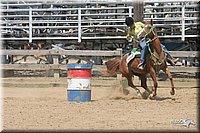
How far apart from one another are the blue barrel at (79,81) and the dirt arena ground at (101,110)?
29cm

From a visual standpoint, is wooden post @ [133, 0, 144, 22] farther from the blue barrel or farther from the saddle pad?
the blue barrel

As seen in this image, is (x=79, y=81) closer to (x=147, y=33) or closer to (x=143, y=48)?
(x=143, y=48)

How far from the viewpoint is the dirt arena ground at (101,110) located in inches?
348

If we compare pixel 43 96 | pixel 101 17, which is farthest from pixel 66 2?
pixel 43 96

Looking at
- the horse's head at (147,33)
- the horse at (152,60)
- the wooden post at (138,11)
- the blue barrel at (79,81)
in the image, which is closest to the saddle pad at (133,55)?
the horse at (152,60)

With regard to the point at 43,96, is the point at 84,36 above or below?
above

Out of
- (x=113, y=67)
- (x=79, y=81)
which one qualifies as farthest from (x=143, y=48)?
(x=79, y=81)

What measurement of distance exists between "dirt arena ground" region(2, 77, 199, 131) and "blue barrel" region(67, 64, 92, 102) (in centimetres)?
29

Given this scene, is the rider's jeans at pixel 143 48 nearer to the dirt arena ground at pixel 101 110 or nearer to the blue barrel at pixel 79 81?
the dirt arena ground at pixel 101 110

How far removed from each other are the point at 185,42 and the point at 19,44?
756 centimetres

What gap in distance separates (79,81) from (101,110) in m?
1.57

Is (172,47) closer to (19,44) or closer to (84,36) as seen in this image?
(84,36)

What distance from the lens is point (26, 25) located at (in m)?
22.8

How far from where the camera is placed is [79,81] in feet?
40.4
